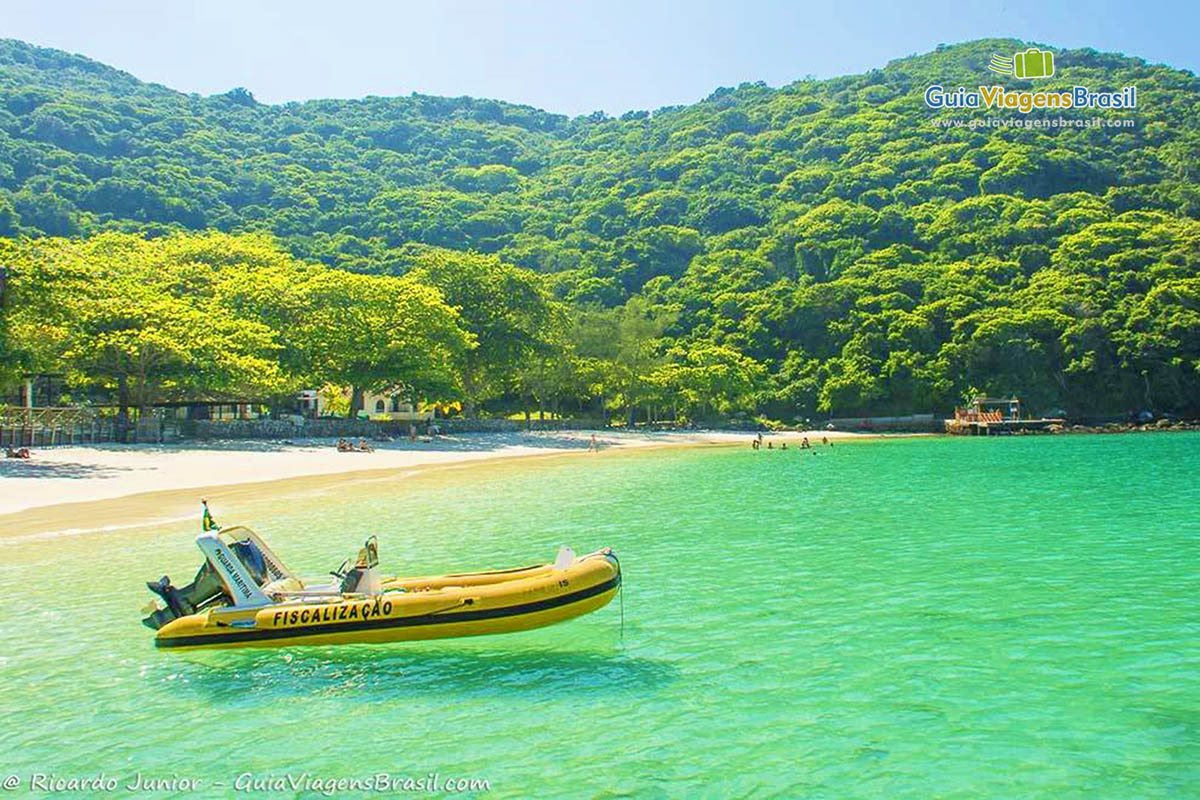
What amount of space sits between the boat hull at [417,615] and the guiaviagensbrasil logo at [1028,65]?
16156 cm

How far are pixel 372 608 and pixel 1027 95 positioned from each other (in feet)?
489

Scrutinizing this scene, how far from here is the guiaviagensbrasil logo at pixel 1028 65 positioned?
14500 centimetres

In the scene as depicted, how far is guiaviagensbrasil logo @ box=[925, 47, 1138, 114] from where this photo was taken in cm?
12794

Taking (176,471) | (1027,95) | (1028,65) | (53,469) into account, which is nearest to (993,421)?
(176,471)

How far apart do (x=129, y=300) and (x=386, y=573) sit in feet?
106

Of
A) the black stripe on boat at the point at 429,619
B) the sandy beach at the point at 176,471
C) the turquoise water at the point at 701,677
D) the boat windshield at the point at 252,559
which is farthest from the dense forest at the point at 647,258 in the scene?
the black stripe on boat at the point at 429,619

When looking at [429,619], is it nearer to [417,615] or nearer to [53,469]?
[417,615]

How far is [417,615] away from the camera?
9742 mm

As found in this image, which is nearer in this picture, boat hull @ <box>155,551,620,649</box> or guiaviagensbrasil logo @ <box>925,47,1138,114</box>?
boat hull @ <box>155,551,620,649</box>

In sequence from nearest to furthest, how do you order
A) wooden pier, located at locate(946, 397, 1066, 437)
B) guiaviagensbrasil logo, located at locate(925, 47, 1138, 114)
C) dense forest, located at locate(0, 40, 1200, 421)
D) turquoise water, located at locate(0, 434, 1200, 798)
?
turquoise water, located at locate(0, 434, 1200, 798) → dense forest, located at locate(0, 40, 1200, 421) → wooden pier, located at locate(946, 397, 1066, 437) → guiaviagensbrasil logo, located at locate(925, 47, 1138, 114)

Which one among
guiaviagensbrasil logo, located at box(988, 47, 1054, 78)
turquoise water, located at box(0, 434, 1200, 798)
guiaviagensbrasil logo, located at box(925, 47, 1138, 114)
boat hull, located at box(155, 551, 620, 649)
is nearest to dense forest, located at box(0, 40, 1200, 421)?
guiaviagensbrasil logo, located at box(925, 47, 1138, 114)

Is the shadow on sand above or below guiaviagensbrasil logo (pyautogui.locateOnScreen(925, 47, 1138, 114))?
below

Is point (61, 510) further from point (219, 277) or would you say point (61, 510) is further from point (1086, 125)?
point (1086, 125)

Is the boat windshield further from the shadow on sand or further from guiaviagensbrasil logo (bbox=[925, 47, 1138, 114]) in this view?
guiaviagensbrasil logo (bbox=[925, 47, 1138, 114])
